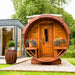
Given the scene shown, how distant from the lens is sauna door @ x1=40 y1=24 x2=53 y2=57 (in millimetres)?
9039

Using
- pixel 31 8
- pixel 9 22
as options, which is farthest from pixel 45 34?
pixel 31 8

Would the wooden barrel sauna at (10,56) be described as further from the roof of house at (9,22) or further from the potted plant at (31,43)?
the roof of house at (9,22)

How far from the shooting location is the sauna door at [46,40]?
29.7 ft

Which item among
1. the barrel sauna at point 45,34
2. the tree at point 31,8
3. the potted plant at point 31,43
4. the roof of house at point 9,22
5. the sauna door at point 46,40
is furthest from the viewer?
the tree at point 31,8

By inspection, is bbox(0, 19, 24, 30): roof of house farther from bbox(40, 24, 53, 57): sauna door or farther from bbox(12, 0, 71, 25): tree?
bbox(12, 0, 71, 25): tree

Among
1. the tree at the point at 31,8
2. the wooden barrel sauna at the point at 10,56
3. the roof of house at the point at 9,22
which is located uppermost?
the tree at the point at 31,8

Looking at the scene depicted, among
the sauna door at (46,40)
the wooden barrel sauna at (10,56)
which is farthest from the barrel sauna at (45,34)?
the wooden barrel sauna at (10,56)

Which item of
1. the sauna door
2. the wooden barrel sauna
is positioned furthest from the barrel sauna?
the wooden barrel sauna

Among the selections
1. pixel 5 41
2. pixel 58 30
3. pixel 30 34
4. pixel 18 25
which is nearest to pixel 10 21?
pixel 18 25

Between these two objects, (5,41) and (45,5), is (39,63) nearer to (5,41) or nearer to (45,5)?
(5,41)

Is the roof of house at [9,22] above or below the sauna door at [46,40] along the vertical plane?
above

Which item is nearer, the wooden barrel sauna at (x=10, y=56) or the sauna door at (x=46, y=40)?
the wooden barrel sauna at (x=10, y=56)

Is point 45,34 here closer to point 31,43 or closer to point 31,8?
point 31,43

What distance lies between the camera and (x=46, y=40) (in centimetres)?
912
